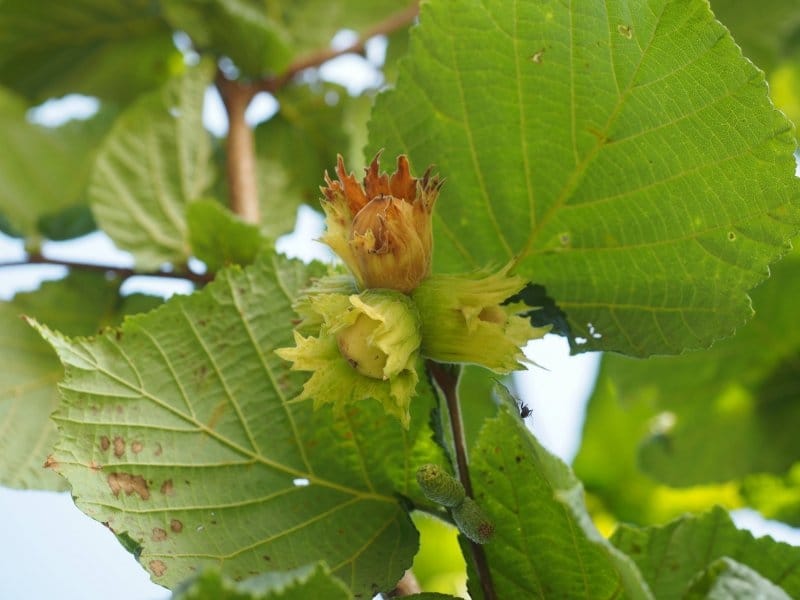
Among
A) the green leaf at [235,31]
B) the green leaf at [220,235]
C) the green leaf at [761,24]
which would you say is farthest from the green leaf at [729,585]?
the green leaf at [761,24]

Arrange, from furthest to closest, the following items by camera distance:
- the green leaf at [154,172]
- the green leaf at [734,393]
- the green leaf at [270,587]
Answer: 1. the green leaf at [734,393]
2. the green leaf at [154,172]
3. the green leaf at [270,587]

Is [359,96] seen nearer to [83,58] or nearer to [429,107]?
[83,58]

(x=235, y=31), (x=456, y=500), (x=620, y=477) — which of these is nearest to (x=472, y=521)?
(x=456, y=500)

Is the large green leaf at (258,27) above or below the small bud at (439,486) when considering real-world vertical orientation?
above

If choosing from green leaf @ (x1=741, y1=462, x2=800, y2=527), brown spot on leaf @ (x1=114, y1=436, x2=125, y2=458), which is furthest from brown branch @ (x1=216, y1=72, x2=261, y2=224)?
green leaf @ (x1=741, y1=462, x2=800, y2=527)

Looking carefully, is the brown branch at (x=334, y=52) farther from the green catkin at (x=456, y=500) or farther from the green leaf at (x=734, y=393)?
the green catkin at (x=456, y=500)

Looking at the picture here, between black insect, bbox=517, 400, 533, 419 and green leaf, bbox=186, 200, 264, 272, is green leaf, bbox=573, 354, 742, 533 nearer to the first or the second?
green leaf, bbox=186, 200, 264, 272

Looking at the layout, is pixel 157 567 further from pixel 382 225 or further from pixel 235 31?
pixel 235 31
